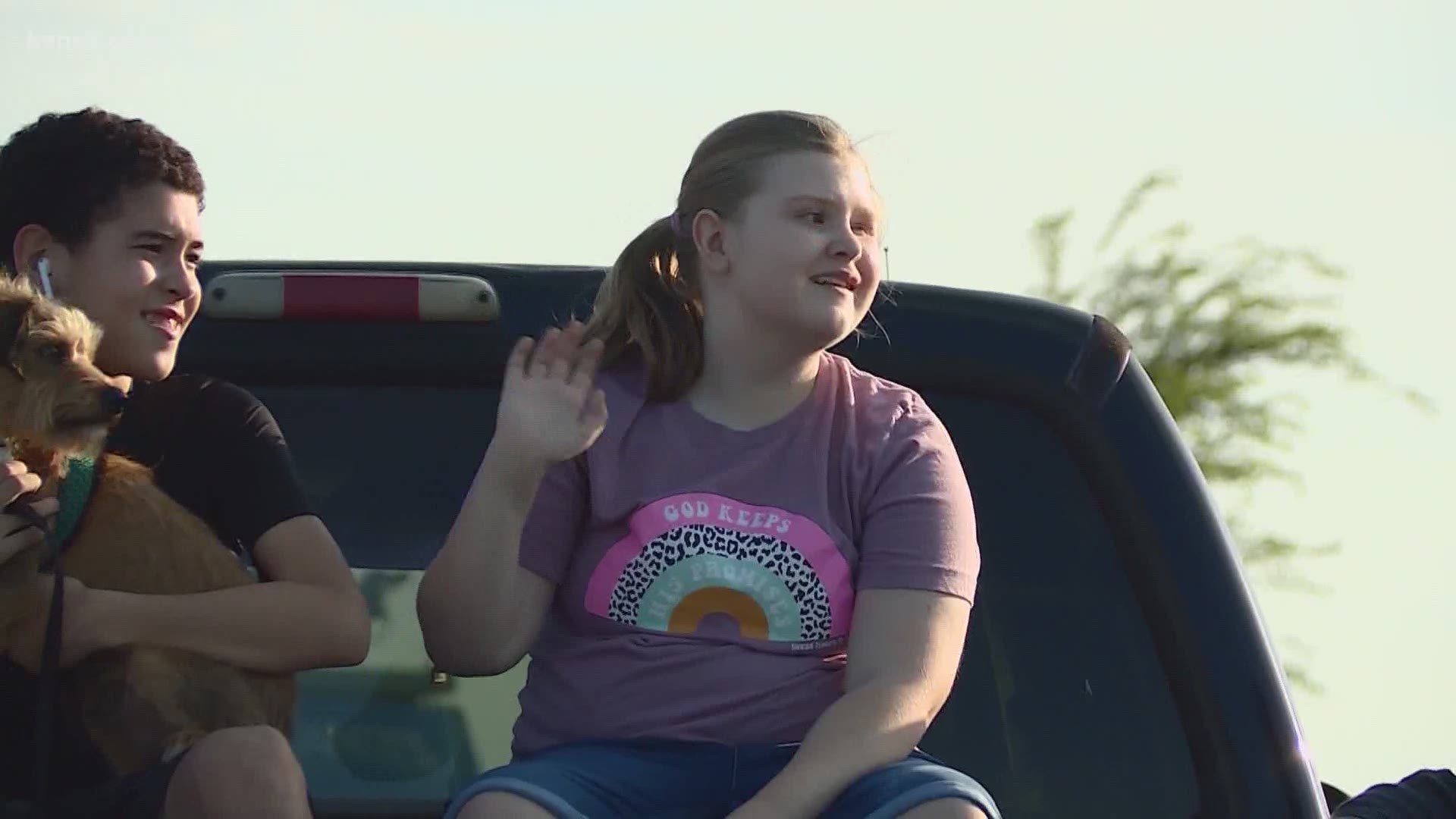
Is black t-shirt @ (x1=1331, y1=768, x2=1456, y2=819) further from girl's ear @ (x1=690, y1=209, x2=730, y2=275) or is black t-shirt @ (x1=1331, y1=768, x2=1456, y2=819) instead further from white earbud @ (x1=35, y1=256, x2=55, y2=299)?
white earbud @ (x1=35, y1=256, x2=55, y2=299)

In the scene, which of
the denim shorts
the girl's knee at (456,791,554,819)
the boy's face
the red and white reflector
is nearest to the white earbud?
the boy's face

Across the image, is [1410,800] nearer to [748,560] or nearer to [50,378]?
[748,560]

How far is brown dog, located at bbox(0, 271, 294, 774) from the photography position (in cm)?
297

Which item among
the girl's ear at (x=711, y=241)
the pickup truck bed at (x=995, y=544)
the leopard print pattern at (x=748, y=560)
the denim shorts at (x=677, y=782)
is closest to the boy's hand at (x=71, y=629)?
the pickup truck bed at (x=995, y=544)

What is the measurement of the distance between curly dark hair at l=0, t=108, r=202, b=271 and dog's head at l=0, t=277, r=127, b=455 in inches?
4.4

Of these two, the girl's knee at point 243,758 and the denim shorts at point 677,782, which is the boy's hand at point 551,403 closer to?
the denim shorts at point 677,782

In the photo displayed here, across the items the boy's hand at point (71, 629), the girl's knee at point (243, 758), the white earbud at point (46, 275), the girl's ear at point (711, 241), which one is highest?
the girl's ear at point (711, 241)

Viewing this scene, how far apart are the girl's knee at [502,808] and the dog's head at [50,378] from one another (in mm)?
908

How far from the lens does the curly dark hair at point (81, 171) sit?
3.37m

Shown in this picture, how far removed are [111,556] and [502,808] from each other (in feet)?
2.58

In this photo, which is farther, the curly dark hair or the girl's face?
the curly dark hair

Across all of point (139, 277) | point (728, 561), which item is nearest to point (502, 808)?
point (728, 561)

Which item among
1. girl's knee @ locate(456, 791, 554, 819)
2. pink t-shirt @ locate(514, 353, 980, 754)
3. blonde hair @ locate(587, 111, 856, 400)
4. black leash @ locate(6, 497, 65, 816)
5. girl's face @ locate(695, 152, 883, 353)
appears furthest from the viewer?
blonde hair @ locate(587, 111, 856, 400)

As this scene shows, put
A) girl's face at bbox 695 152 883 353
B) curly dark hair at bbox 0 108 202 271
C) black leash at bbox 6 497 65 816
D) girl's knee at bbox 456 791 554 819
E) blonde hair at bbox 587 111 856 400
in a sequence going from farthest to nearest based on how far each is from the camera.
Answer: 1. curly dark hair at bbox 0 108 202 271
2. blonde hair at bbox 587 111 856 400
3. girl's face at bbox 695 152 883 353
4. black leash at bbox 6 497 65 816
5. girl's knee at bbox 456 791 554 819
